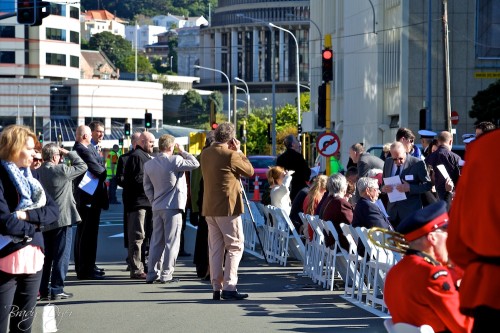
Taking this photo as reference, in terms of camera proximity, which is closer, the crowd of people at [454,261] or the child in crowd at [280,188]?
the crowd of people at [454,261]

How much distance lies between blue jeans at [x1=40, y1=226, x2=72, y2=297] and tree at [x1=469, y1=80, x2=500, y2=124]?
28.1 m

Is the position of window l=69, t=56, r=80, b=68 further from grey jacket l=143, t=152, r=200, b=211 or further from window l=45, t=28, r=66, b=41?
grey jacket l=143, t=152, r=200, b=211

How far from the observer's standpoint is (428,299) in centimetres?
547

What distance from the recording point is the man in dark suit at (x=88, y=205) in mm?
14172

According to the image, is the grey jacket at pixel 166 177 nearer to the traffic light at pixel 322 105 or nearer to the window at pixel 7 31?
the traffic light at pixel 322 105

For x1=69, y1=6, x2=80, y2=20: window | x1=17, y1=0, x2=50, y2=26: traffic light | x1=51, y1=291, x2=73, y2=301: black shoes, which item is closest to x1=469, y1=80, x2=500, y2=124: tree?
x1=17, y1=0, x2=50, y2=26: traffic light

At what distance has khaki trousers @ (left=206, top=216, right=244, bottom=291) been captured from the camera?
12.7m

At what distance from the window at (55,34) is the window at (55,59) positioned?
6.26 ft

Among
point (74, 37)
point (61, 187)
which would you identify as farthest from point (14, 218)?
point (74, 37)

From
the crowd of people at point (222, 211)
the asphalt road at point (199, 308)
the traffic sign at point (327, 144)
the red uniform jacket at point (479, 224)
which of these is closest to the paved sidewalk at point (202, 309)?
the asphalt road at point (199, 308)

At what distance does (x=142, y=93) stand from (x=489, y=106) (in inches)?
4021

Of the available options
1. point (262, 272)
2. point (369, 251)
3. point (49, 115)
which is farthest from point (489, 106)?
point (49, 115)

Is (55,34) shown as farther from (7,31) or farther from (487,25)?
(487,25)

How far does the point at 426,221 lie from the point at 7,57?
419 feet
